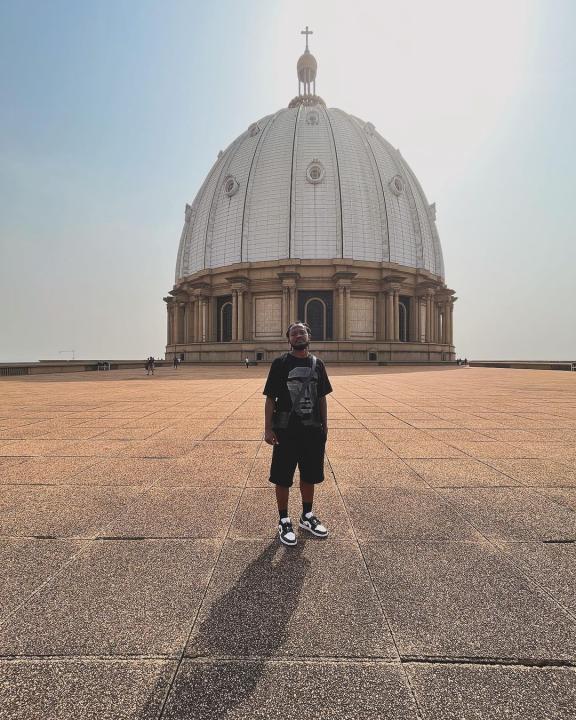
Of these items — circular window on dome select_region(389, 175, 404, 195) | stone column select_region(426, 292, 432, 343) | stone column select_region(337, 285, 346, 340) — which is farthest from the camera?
stone column select_region(426, 292, 432, 343)

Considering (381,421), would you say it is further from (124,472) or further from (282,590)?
(282,590)

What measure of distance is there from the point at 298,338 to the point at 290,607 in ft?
7.27

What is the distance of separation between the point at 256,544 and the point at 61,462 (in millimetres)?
3995

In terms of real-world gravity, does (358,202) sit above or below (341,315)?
above

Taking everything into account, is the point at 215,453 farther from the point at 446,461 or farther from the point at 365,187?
the point at 365,187

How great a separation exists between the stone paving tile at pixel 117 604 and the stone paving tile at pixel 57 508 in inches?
22.1

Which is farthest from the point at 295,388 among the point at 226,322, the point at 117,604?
the point at 226,322

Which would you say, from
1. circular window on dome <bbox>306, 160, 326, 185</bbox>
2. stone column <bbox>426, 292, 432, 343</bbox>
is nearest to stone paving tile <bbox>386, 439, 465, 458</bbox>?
circular window on dome <bbox>306, 160, 326, 185</bbox>

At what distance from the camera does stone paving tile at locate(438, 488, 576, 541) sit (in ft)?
12.1

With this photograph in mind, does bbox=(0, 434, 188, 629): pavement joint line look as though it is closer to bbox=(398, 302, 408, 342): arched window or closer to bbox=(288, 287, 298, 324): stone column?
bbox=(288, 287, 298, 324): stone column

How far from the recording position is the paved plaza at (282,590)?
1920 mm

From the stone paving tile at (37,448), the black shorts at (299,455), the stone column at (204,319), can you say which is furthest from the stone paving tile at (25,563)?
the stone column at (204,319)

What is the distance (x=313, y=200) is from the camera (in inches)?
1885

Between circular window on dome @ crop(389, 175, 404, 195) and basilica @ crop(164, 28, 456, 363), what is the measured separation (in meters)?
0.17
